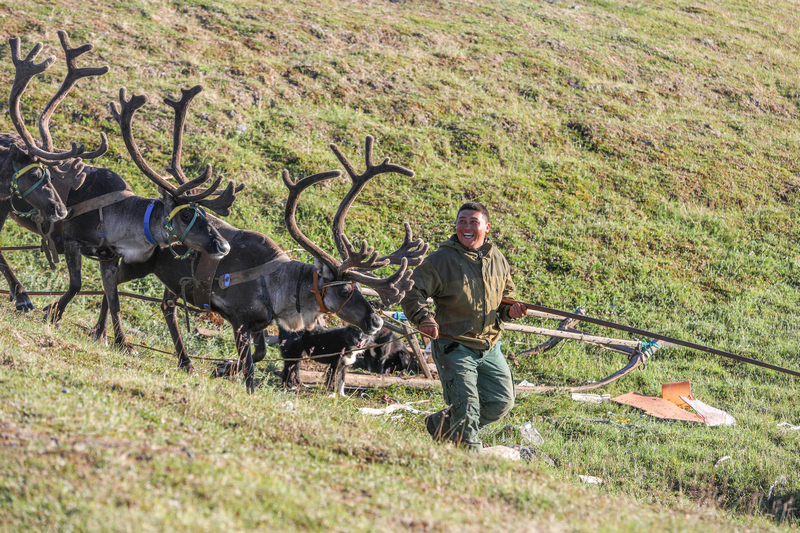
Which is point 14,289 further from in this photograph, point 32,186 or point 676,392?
point 676,392

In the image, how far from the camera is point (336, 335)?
842cm

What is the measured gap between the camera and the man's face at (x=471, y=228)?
→ 577cm

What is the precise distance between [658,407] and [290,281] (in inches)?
211

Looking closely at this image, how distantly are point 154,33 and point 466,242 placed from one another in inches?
697

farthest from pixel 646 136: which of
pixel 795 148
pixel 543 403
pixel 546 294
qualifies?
pixel 543 403

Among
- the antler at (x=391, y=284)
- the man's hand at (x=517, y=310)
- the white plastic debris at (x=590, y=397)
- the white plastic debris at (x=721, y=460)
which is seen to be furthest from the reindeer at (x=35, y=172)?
the white plastic debris at (x=721, y=460)

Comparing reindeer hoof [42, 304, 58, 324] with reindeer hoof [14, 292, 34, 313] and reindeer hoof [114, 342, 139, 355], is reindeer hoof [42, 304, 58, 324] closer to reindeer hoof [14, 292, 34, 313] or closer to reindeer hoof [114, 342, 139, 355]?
reindeer hoof [14, 292, 34, 313]

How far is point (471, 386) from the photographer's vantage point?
18.0ft

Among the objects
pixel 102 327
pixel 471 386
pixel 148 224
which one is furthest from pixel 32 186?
pixel 471 386

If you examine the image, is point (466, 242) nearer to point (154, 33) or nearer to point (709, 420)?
point (709, 420)

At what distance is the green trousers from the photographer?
5398 millimetres

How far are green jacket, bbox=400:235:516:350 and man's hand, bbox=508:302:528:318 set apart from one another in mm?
143

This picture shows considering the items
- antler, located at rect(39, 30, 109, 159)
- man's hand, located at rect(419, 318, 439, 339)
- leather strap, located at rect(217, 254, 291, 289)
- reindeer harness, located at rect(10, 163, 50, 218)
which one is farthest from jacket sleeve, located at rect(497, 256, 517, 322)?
reindeer harness, located at rect(10, 163, 50, 218)

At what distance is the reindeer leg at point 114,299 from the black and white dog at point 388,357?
3.30 m
